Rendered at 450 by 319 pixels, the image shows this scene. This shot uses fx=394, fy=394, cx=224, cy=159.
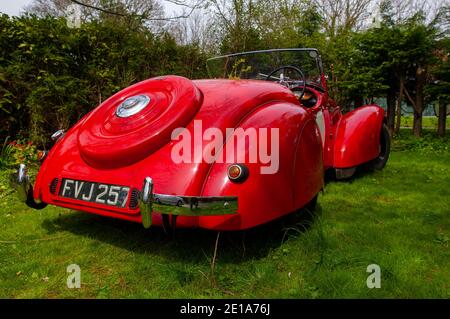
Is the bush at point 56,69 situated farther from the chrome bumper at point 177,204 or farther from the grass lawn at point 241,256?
the chrome bumper at point 177,204

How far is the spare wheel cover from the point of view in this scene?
7.95 feet

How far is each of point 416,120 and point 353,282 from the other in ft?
25.0

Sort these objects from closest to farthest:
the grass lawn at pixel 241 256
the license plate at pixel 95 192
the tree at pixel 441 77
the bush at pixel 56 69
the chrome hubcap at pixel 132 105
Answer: the grass lawn at pixel 241 256
the license plate at pixel 95 192
the chrome hubcap at pixel 132 105
the bush at pixel 56 69
the tree at pixel 441 77

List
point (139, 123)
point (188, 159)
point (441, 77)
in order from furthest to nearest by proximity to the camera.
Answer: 1. point (441, 77)
2. point (139, 123)
3. point (188, 159)

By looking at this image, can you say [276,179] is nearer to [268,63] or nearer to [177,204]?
[177,204]

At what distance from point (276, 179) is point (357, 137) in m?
2.33

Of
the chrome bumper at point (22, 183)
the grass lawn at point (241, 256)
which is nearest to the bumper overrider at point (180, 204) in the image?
the grass lawn at point (241, 256)

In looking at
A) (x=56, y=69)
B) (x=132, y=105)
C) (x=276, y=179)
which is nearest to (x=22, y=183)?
(x=132, y=105)

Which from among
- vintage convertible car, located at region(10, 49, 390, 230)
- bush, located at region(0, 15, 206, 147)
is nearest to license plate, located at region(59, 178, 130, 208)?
vintage convertible car, located at region(10, 49, 390, 230)

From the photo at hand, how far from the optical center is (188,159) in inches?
91.7

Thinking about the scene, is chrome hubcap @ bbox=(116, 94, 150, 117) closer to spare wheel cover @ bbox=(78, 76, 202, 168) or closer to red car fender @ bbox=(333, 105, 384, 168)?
spare wheel cover @ bbox=(78, 76, 202, 168)

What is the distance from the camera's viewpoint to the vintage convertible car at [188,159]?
2.23 metres

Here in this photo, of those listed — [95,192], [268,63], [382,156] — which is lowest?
[382,156]
